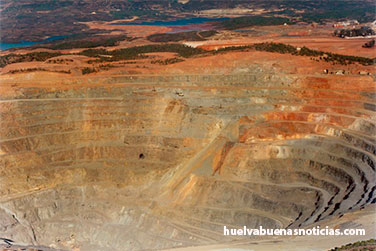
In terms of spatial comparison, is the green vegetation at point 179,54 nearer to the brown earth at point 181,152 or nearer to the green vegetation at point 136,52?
the green vegetation at point 136,52

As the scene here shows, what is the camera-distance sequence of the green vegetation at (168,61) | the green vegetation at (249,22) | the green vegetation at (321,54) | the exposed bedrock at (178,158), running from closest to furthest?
the exposed bedrock at (178,158), the green vegetation at (321,54), the green vegetation at (168,61), the green vegetation at (249,22)

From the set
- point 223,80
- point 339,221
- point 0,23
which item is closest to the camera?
point 339,221

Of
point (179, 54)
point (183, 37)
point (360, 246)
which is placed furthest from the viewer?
point (183, 37)

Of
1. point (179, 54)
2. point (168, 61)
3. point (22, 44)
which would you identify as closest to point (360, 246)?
point (168, 61)

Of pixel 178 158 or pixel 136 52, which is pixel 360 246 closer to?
pixel 178 158

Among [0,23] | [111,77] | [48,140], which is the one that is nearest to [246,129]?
[111,77]

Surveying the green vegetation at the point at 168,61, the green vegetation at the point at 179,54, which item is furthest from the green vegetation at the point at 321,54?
the green vegetation at the point at 168,61

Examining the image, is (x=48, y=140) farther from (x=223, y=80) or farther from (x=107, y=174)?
(x=223, y=80)

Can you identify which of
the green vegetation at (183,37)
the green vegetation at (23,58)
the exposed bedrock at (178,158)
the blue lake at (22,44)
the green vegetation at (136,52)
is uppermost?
the green vegetation at (23,58)

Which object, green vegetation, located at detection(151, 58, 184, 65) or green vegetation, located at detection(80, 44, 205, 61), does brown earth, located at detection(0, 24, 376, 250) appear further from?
green vegetation, located at detection(80, 44, 205, 61)
